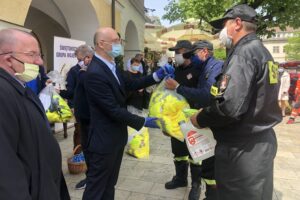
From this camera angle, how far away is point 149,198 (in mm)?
4031

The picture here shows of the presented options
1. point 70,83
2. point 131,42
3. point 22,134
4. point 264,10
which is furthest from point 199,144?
point 131,42

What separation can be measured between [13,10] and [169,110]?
131 inches

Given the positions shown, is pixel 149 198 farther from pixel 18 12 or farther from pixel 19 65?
pixel 18 12

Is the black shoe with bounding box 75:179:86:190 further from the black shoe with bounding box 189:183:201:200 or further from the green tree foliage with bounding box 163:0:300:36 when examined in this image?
the green tree foliage with bounding box 163:0:300:36

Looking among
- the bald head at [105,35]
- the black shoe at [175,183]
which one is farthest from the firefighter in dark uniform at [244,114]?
the black shoe at [175,183]

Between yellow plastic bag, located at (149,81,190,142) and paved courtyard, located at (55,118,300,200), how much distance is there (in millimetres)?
1229

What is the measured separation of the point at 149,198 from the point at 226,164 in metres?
1.98

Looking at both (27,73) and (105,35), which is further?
(105,35)

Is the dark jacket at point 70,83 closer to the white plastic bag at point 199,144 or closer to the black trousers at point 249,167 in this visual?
the white plastic bag at point 199,144

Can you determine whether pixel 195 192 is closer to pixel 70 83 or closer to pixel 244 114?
pixel 244 114

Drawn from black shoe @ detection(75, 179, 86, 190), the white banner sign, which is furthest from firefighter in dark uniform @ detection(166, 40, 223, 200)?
the white banner sign

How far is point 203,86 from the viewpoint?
348cm

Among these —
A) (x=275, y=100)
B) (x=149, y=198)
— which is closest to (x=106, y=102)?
(x=275, y=100)

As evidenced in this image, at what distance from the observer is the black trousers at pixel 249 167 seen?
2.25 meters
